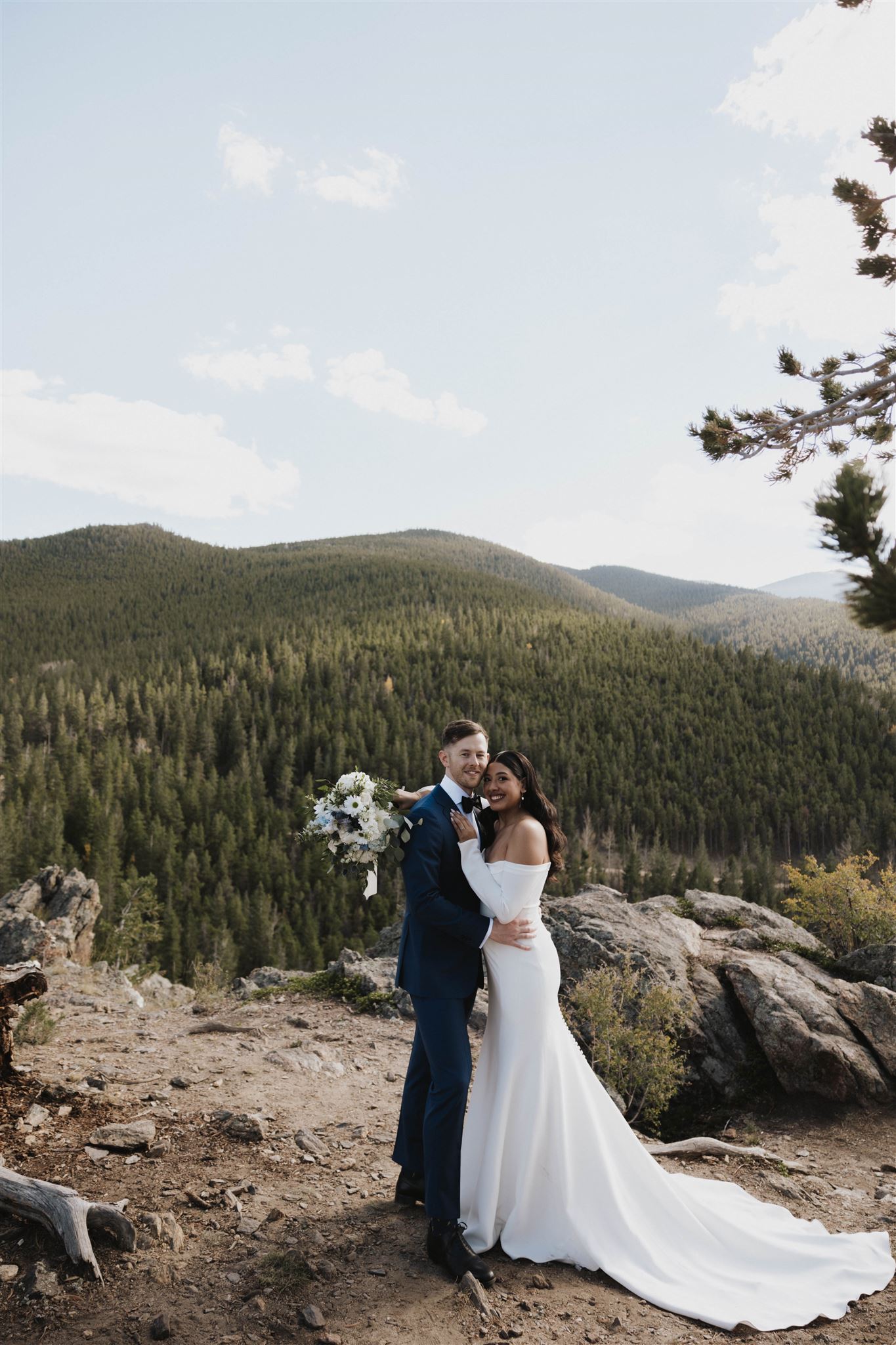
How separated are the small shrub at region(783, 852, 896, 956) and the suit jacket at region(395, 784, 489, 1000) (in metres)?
13.5

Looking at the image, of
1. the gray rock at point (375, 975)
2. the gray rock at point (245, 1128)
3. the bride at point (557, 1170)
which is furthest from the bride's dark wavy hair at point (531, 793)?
the gray rock at point (375, 975)

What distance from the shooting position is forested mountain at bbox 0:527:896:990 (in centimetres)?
7081

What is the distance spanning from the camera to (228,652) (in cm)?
13812

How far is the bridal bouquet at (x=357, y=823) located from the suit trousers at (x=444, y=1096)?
88 cm

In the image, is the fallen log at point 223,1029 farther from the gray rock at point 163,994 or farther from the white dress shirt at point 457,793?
the white dress shirt at point 457,793

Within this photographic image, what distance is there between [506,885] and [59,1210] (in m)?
3.16

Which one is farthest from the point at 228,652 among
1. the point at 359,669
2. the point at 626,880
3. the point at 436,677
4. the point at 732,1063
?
the point at 732,1063

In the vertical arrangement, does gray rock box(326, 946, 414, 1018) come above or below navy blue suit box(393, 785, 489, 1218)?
below

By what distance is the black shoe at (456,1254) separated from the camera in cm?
462

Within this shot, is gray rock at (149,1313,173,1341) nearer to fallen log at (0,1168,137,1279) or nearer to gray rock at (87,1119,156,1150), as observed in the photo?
fallen log at (0,1168,137,1279)

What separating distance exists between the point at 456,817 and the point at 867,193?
544 centimetres

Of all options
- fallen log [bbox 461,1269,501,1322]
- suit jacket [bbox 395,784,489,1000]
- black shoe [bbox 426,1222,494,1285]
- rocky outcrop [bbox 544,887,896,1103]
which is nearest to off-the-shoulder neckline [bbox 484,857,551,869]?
suit jacket [bbox 395,784,489,1000]

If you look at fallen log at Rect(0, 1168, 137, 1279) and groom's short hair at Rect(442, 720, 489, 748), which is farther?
groom's short hair at Rect(442, 720, 489, 748)

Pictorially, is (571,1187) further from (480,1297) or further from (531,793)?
(531,793)
